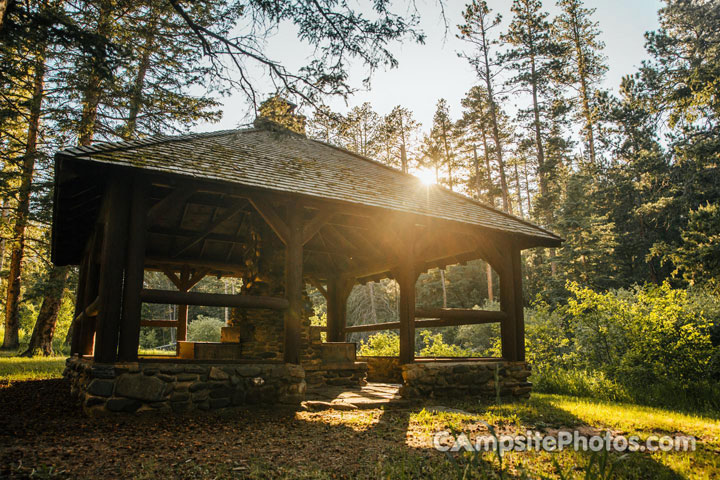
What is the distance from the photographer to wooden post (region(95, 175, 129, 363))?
538cm

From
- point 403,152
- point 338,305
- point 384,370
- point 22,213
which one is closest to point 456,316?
point 384,370

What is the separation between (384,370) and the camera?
34.4 ft

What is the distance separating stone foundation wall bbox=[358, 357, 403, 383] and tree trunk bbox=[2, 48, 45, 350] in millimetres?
10735

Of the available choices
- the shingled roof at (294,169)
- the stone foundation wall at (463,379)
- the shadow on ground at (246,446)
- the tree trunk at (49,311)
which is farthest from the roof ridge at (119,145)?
the tree trunk at (49,311)

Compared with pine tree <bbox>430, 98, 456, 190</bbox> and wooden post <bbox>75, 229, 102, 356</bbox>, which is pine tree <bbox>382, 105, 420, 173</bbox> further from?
wooden post <bbox>75, 229, 102, 356</bbox>

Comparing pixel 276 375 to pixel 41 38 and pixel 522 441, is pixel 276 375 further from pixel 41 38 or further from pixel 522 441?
pixel 41 38

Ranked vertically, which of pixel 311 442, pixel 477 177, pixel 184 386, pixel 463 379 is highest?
pixel 477 177

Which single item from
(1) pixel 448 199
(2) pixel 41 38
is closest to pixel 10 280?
→ (2) pixel 41 38

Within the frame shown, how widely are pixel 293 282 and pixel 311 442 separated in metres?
2.60

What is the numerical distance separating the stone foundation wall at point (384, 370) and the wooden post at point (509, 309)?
Answer: 8.70ft

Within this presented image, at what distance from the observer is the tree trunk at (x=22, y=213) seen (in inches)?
492

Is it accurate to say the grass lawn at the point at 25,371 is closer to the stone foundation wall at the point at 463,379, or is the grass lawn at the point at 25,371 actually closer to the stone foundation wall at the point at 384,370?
the stone foundation wall at the point at 384,370

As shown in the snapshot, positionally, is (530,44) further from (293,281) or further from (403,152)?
(293,281)

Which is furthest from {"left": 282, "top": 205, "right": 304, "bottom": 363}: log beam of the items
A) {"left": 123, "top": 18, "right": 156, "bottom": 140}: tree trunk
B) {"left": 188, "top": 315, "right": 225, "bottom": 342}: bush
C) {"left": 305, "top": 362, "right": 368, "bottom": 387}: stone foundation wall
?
{"left": 188, "top": 315, "right": 225, "bottom": 342}: bush
